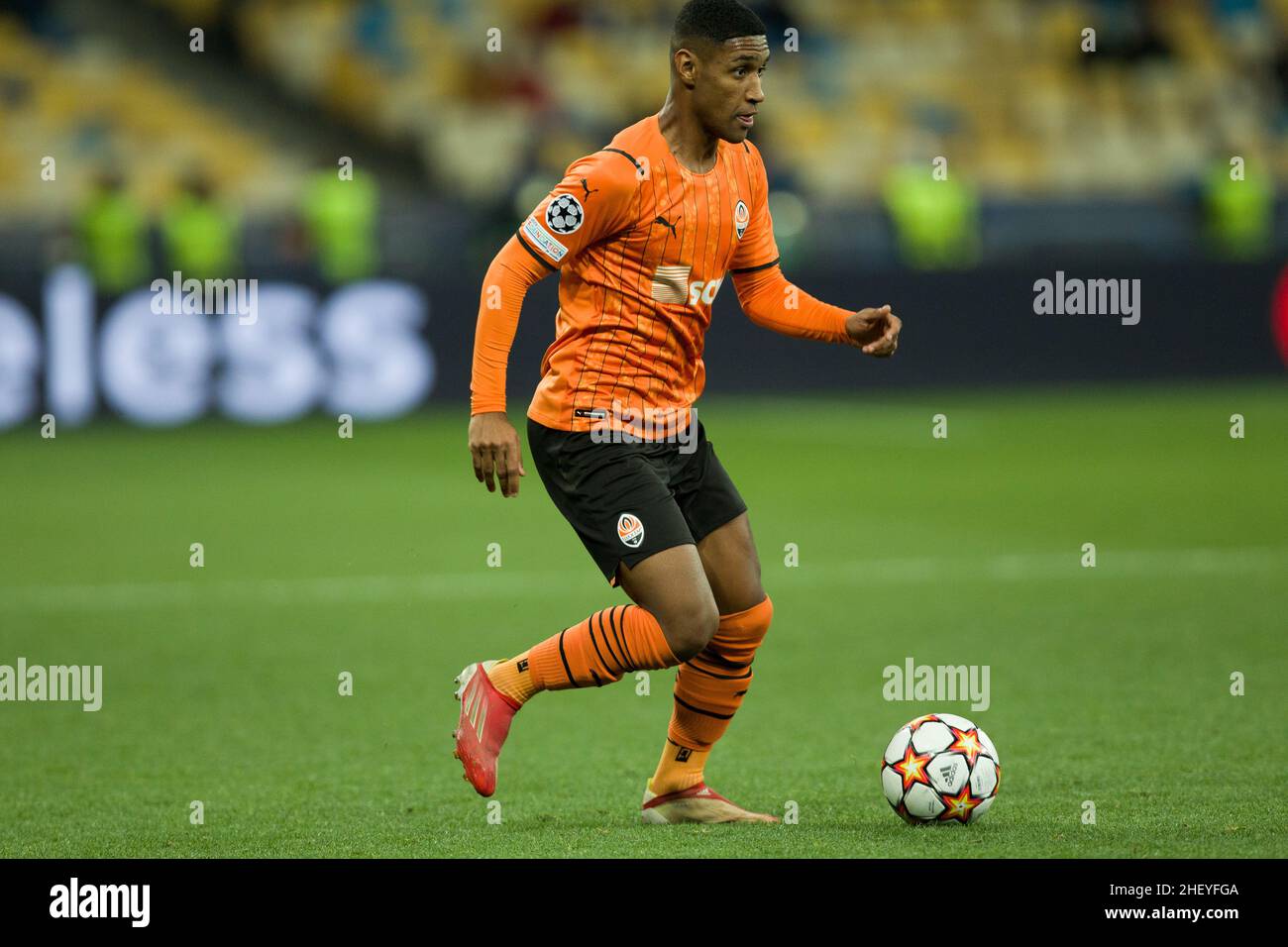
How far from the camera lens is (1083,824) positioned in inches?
191

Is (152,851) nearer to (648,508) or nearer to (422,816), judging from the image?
(422,816)

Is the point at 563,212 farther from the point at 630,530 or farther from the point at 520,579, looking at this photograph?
the point at 520,579

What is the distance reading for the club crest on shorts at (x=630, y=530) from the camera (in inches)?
189

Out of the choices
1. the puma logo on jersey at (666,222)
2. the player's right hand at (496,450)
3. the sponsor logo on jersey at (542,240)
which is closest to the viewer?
the player's right hand at (496,450)

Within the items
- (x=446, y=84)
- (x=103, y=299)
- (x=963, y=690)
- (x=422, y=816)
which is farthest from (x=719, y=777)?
(x=446, y=84)

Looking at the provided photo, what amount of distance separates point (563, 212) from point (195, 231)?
43.9 ft

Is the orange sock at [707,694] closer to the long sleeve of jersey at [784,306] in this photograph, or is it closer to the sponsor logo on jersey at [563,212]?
the long sleeve of jersey at [784,306]

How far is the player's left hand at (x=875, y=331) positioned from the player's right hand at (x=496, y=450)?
1025mm

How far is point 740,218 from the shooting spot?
511 centimetres

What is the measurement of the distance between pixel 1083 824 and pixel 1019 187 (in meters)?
18.2
